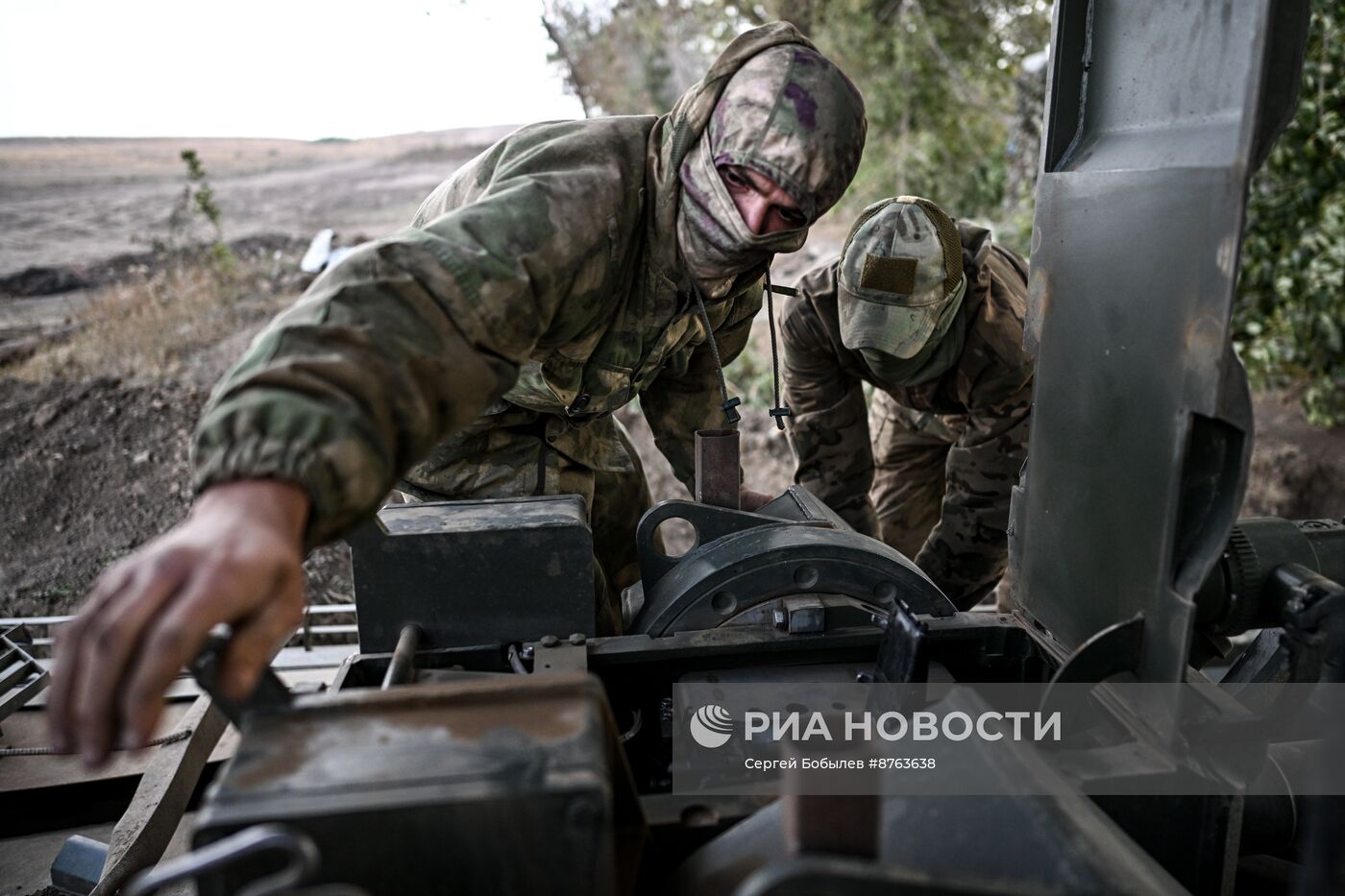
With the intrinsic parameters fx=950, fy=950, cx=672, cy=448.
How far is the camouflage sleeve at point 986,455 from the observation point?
11.0ft

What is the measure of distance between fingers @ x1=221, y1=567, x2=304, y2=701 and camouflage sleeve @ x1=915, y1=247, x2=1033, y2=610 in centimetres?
282

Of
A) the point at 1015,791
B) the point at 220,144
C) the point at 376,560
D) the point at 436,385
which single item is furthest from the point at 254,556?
the point at 220,144

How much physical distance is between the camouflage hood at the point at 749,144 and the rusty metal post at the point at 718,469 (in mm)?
360

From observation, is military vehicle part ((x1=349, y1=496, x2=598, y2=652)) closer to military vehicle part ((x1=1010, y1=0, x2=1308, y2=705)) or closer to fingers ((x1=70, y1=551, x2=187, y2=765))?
fingers ((x1=70, y1=551, x2=187, y2=765))

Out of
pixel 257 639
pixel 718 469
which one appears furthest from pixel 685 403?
pixel 257 639

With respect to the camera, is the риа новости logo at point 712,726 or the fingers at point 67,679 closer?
the fingers at point 67,679

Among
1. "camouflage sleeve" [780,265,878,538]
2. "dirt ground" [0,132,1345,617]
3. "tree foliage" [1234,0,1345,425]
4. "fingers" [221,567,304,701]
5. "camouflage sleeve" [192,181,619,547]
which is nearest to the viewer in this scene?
"fingers" [221,567,304,701]

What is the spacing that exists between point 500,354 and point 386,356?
0.88 ft

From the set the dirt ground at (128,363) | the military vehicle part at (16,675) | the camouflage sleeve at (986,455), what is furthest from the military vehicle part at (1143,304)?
the dirt ground at (128,363)

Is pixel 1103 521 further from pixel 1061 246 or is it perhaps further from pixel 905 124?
pixel 905 124

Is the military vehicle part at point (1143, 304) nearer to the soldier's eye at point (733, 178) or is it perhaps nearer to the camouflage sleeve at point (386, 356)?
the soldier's eye at point (733, 178)

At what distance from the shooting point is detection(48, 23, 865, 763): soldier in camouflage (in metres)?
0.94

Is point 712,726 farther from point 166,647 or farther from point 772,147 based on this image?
point 772,147

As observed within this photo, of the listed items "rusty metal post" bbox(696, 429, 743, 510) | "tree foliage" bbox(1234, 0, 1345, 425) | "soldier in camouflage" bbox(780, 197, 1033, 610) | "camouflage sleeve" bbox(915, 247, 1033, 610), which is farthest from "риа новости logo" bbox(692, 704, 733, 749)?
"tree foliage" bbox(1234, 0, 1345, 425)
